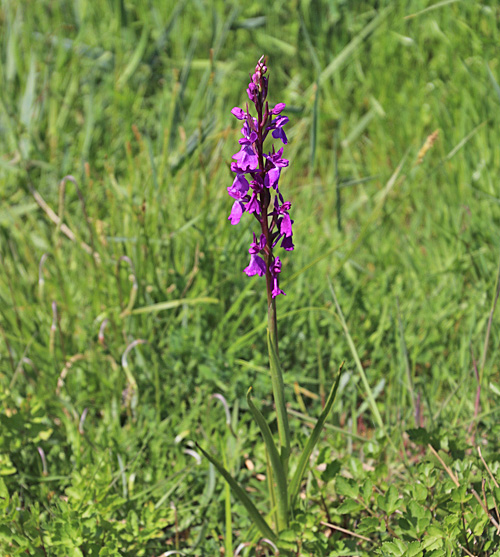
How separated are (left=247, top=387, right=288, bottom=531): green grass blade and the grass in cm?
7

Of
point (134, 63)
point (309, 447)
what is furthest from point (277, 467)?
A: point (134, 63)

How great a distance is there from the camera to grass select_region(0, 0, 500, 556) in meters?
1.91

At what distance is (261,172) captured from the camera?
1403mm

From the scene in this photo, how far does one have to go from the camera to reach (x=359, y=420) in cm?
239

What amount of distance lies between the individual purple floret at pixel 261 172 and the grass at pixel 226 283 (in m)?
0.65

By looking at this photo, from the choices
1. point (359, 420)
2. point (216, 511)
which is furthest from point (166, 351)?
point (359, 420)

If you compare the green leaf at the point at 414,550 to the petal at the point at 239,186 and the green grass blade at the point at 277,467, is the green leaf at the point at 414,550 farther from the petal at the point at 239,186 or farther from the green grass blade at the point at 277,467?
the petal at the point at 239,186

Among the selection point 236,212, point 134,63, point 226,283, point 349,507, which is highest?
point 134,63

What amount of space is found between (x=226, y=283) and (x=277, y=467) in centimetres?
107

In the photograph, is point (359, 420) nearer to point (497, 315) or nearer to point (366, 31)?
point (497, 315)

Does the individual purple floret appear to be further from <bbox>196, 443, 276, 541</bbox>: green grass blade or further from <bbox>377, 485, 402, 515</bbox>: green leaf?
<bbox>377, 485, 402, 515</bbox>: green leaf

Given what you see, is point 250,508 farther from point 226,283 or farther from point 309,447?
point 226,283

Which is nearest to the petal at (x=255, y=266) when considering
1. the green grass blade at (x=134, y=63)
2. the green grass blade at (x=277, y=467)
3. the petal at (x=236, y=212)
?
the petal at (x=236, y=212)

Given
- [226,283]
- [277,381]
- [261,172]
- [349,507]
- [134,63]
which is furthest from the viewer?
[134,63]
